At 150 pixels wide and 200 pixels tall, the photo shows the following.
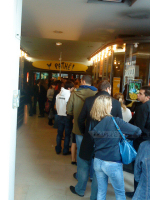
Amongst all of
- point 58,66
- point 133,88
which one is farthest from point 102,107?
point 58,66

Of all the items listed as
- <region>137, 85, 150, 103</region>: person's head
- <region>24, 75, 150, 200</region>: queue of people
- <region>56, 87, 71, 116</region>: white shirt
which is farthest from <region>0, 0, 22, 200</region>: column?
<region>56, 87, 71, 116</region>: white shirt

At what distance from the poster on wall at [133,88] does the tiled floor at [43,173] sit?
8.30 ft

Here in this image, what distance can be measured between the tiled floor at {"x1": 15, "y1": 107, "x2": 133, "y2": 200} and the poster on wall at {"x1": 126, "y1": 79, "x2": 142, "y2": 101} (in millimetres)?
2530

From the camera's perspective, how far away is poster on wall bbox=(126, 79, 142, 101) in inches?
226

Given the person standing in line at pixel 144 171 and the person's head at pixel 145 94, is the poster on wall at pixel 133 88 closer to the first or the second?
the person's head at pixel 145 94

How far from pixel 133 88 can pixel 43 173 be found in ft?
11.7

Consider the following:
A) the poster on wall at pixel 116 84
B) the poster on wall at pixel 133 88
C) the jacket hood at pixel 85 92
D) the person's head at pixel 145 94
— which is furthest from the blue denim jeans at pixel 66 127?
the poster on wall at pixel 116 84

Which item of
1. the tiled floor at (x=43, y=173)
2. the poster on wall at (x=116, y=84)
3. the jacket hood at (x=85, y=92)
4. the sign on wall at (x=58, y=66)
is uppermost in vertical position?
the sign on wall at (x=58, y=66)

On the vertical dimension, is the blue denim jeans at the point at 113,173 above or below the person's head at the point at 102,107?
below

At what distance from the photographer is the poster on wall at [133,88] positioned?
18.8ft

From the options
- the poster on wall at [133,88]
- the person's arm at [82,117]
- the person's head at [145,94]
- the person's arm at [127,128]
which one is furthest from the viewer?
the poster on wall at [133,88]

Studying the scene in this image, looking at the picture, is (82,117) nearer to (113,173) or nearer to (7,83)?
(113,173)

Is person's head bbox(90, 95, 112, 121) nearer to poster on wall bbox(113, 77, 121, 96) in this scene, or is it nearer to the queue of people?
the queue of people

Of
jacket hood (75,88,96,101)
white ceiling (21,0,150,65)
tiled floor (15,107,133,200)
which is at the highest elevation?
white ceiling (21,0,150,65)
